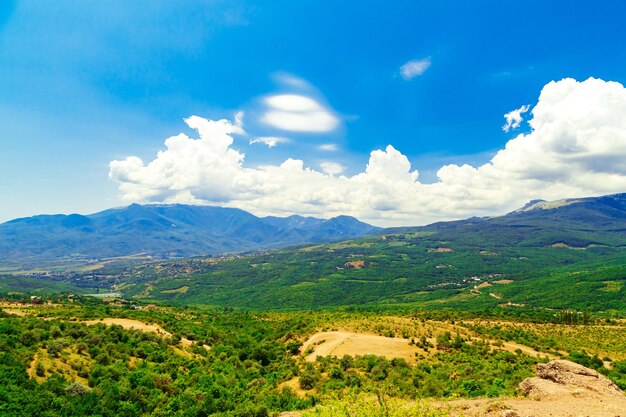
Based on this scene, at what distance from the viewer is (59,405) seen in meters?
28.2

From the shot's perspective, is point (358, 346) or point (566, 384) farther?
point (358, 346)

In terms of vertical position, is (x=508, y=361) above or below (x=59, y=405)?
below

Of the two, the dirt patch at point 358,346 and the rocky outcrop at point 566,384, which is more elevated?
the rocky outcrop at point 566,384

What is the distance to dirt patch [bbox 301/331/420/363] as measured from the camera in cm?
5425

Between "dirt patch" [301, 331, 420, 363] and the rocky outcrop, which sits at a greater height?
the rocky outcrop

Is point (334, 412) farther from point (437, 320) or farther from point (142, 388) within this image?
point (437, 320)

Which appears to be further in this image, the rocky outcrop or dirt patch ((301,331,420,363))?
dirt patch ((301,331,420,363))

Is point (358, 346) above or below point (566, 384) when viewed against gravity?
below

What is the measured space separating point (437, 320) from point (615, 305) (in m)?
127

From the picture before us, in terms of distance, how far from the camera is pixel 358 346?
57.0 meters

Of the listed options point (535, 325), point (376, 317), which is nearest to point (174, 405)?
point (376, 317)

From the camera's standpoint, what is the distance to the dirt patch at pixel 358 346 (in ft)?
178

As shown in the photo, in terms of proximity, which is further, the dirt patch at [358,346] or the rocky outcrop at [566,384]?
the dirt patch at [358,346]

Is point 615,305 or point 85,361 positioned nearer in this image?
point 85,361
